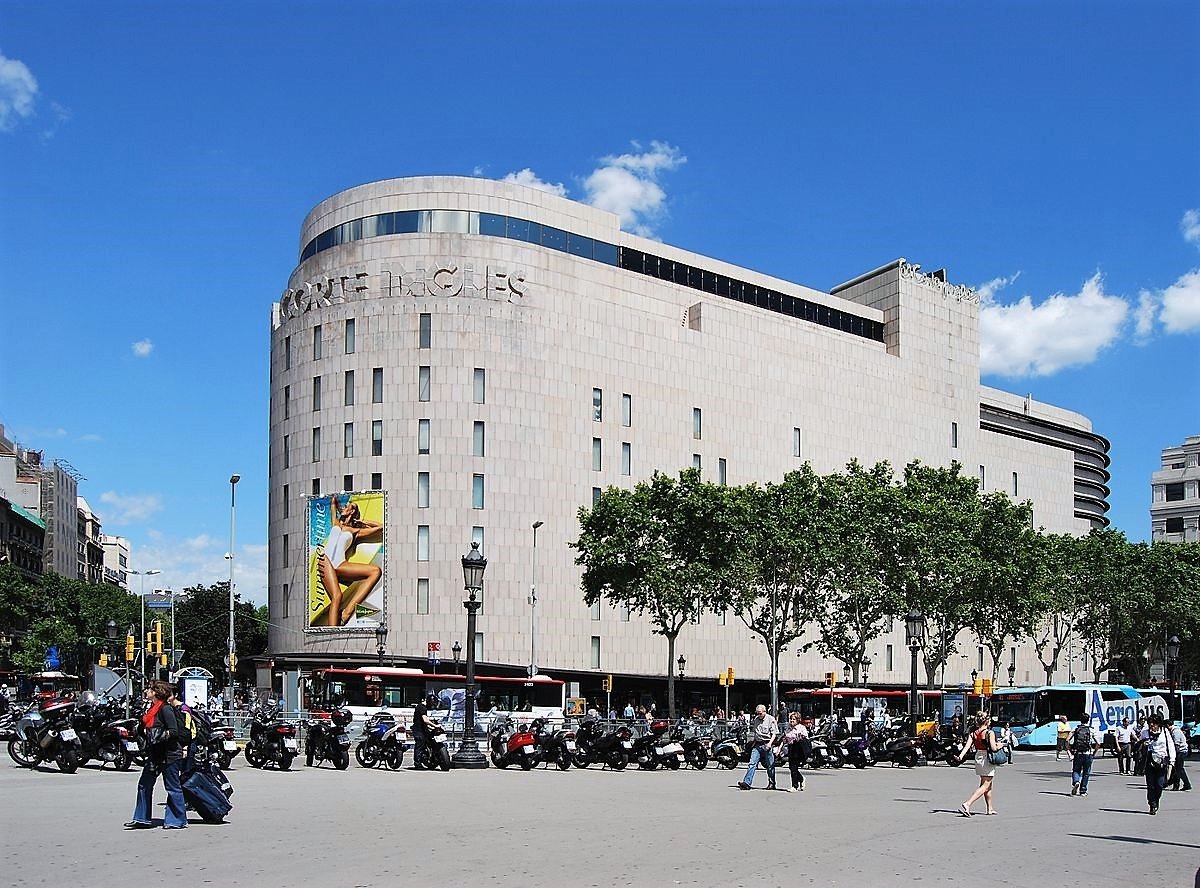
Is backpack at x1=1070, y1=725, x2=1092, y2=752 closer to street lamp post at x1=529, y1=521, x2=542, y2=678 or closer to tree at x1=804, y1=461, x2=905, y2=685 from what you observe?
tree at x1=804, y1=461, x2=905, y2=685

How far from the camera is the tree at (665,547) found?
59.6 metres

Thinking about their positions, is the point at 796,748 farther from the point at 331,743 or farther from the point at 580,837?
the point at 331,743

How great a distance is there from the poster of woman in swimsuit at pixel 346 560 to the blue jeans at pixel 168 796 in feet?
200

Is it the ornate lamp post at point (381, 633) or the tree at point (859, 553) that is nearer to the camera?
the tree at point (859, 553)

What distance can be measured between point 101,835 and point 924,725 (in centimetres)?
4107

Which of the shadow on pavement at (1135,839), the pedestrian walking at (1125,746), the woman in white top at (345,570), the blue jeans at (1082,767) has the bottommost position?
the pedestrian walking at (1125,746)

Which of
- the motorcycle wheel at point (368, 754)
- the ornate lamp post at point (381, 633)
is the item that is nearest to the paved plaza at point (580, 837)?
the motorcycle wheel at point (368, 754)

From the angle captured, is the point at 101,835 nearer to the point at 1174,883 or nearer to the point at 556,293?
the point at 1174,883

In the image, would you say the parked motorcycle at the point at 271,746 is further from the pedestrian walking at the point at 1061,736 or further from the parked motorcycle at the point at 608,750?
the pedestrian walking at the point at 1061,736

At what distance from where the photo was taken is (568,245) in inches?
3310

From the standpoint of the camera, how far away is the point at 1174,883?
567 inches

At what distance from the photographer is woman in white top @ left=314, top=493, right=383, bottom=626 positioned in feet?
256

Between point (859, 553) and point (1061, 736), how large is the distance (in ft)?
41.9

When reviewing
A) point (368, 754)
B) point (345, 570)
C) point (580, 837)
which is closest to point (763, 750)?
point (580, 837)
